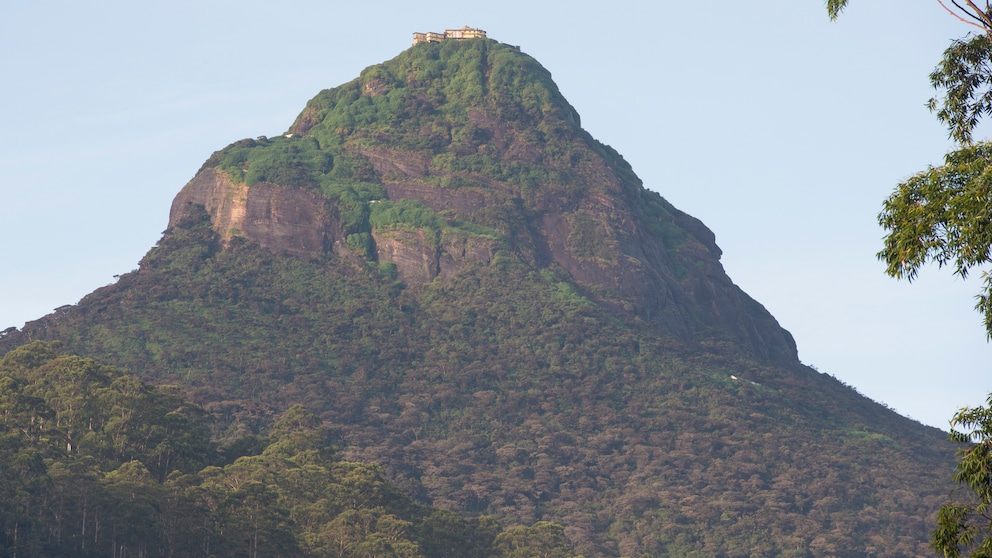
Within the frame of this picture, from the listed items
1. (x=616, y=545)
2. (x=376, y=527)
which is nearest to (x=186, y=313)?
(x=616, y=545)

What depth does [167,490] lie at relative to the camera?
9181cm

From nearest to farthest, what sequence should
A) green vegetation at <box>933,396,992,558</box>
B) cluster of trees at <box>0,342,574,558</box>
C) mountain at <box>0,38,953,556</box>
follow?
green vegetation at <box>933,396,992,558</box>, cluster of trees at <box>0,342,574,558</box>, mountain at <box>0,38,953,556</box>

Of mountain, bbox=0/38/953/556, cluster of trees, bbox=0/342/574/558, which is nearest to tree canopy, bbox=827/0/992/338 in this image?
cluster of trees, bbox=0/342/574/558

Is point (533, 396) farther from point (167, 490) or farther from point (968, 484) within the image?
point (968, 484)

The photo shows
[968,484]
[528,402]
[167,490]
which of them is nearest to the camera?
[968,484]

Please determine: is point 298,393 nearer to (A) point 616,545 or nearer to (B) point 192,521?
(A) point 616,545

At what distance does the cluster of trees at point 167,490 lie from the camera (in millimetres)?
87875

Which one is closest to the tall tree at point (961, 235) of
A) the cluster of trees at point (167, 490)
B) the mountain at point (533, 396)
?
the cluster of trees at point (167, 490)

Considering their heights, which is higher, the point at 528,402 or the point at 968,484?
the point at 528,402

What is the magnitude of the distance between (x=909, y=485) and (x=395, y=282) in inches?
2631

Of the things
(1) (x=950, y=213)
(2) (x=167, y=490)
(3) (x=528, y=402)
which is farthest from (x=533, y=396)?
(1) (x=950, y=213)

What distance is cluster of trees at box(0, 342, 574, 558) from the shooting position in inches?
3460

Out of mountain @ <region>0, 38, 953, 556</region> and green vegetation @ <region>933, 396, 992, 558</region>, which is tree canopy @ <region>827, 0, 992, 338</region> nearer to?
green vegetation @ <region>933, 396, 992, 558</region>

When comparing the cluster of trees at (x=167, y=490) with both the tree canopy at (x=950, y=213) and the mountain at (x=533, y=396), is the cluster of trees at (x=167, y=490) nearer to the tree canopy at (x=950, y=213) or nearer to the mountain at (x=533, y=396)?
the mountain at (x=533, y=396)
